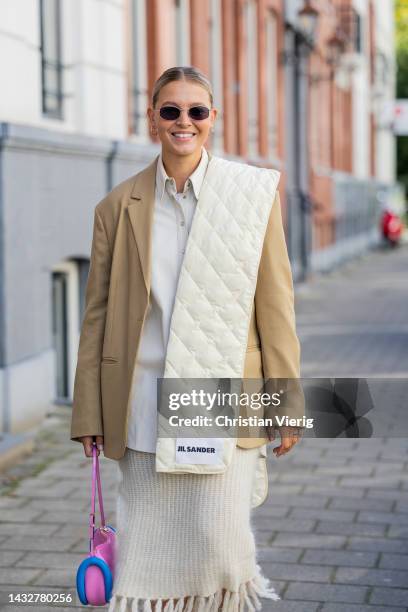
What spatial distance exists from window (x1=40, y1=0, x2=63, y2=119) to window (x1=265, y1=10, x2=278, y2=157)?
35.6ft

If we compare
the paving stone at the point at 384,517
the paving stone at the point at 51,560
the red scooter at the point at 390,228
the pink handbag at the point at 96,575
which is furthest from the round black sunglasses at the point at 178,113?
the red scooter at the point at 390,228

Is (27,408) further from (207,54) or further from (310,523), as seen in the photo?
(207,54)

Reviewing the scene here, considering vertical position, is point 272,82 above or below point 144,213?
above

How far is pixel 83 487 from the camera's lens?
23.3 ft

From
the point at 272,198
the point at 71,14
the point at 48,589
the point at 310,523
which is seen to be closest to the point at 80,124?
the point at 71,14

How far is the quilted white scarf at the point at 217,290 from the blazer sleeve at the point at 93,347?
0.24 m

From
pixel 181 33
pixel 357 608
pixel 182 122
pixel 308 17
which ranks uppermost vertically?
pixel 308 17

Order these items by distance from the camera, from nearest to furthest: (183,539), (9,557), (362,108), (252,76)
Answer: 1. (183,539)
2. (9,557)
3. (252,76)
4. (362,108)

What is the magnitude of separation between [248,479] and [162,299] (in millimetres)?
605

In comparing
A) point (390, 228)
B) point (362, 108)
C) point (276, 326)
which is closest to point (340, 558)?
point (276, 326)

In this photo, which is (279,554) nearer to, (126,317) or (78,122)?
(126,317)

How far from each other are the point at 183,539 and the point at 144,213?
97 centimetres

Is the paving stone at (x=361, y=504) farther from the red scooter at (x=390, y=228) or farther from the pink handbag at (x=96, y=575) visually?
the red scooter at (x=390, y=228)

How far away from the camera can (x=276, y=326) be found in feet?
12.3
